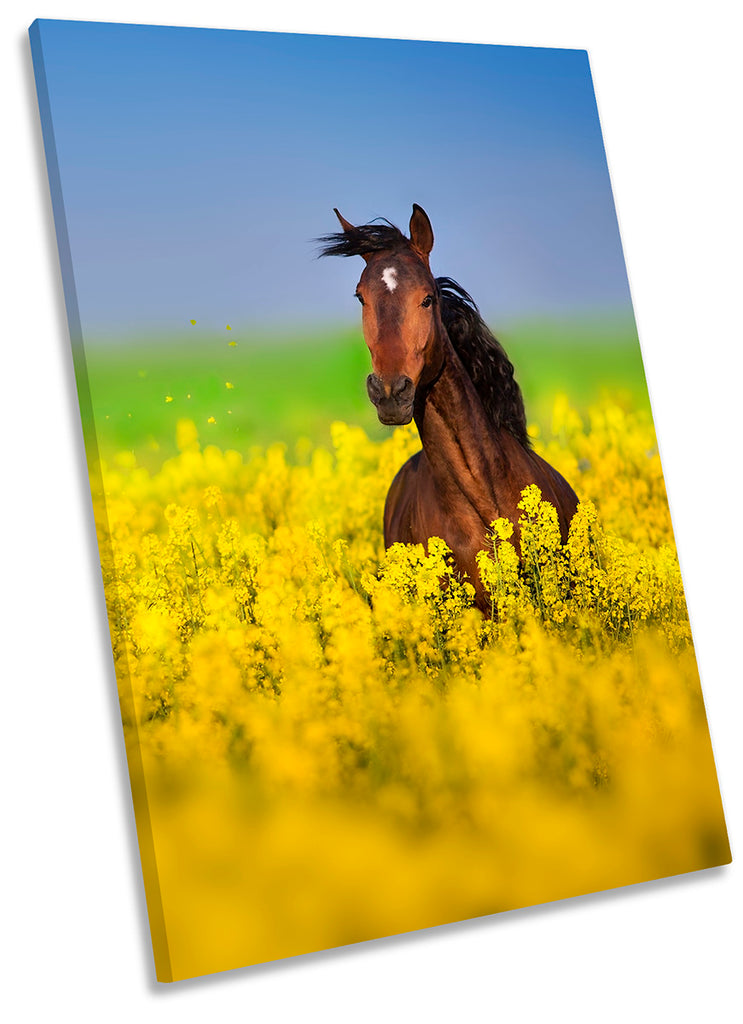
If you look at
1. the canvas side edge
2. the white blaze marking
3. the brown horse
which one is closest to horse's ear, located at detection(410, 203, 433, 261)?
the brown horse

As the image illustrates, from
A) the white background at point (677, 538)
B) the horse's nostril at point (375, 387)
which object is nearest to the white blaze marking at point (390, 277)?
the horse's nostril at point (375, 387)

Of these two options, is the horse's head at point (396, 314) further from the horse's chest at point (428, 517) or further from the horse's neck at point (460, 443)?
the horse's chest at point (428, 517)

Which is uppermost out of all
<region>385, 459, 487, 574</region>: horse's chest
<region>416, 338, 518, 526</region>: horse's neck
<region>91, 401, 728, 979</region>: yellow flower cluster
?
<region>416, 338, 518, 526</region>: horse's neck

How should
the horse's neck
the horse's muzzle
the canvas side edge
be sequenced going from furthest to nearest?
1. the horse's neck
2. the horse's muzzle
3. the canvas side edge

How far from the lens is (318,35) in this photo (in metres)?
2.83

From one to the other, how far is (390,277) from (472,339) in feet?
0.90

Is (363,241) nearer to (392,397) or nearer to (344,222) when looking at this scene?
(344,222)

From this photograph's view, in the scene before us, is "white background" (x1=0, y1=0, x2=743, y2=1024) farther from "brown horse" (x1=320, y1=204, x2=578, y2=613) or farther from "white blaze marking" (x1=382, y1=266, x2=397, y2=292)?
"white blaze marking" (x1=382, y1=266, x2=397, y2=292)

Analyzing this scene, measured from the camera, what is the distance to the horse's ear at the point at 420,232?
281cm

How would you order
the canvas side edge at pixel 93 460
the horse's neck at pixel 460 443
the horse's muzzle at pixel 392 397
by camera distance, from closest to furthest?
1. the canvas side edge at pixel 93 460
2. the horse's muzzle at pixel 392 397
3. the horse's neck at pixel 460 443

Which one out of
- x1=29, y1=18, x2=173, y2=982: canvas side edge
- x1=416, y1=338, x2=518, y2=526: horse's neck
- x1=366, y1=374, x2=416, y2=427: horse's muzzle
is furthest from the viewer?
x1=416, y1=338, x2=518, y2=526: horse's neck

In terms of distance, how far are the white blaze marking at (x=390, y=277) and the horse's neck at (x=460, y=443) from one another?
19cm

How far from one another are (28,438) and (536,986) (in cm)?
173

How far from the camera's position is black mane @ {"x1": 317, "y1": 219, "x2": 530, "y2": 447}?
9.02ft
